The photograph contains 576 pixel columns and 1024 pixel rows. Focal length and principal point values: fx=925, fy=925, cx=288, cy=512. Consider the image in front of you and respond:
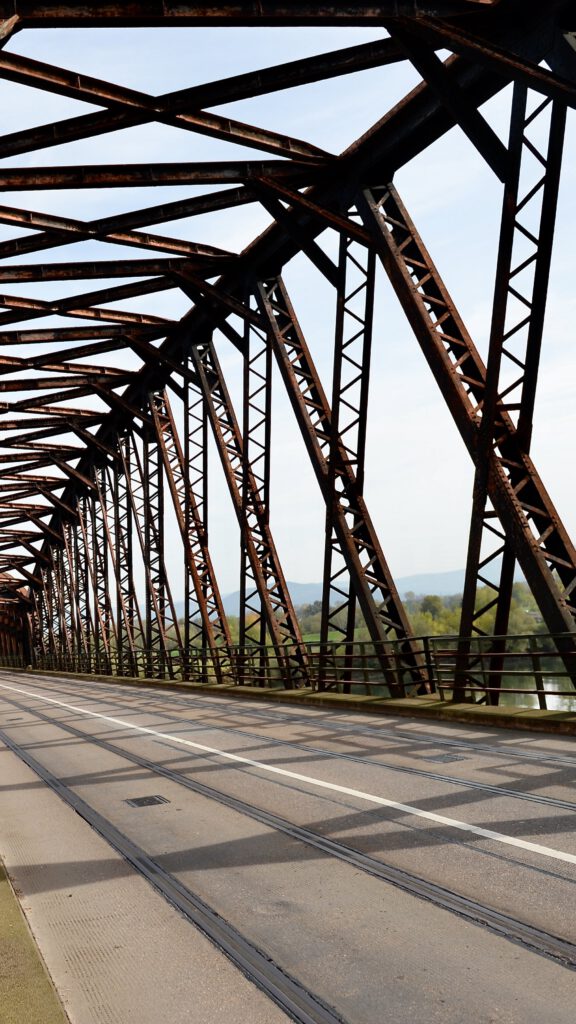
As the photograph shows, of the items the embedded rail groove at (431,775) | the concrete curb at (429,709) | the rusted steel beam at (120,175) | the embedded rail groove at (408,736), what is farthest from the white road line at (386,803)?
the rusted steel beam at (120,175)

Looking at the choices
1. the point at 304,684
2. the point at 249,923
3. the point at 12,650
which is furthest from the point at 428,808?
the point at 12,650

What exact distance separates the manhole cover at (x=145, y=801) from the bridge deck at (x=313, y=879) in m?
0.05

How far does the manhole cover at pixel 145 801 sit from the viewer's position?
29.8 ft

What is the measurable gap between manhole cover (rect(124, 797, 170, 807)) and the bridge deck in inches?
2.1

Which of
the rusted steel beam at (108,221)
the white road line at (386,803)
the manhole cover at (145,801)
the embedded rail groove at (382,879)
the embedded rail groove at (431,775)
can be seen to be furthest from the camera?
the rusted steel beam at (108,221)

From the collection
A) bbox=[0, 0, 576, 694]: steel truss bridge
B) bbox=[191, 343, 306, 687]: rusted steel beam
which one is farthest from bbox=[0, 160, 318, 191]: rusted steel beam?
bbox=[191, 343, 306, 687]: rusted steel beam

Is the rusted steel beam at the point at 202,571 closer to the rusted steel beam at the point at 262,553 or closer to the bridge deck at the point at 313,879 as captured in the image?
the rusted steel beam at the point at 262,553

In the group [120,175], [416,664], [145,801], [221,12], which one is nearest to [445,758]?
[145,801]

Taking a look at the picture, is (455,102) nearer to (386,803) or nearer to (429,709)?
(429,709)

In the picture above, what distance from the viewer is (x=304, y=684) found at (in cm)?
2241

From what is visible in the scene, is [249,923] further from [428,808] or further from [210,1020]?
[428,808]

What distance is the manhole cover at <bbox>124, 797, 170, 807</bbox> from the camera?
908 cm

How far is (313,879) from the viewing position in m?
5.92

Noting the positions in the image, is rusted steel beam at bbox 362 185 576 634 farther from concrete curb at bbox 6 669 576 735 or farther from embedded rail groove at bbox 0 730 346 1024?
embedded rail groove at bbox 0 730 346 1024
